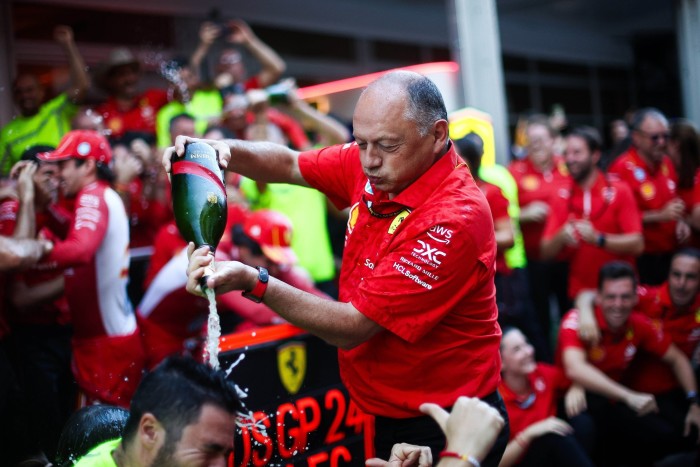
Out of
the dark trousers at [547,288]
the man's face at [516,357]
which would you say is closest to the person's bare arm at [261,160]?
the man's face at [516,357]

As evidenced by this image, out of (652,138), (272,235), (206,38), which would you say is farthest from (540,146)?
(272,235)

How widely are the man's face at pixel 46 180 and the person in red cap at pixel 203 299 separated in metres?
0.74

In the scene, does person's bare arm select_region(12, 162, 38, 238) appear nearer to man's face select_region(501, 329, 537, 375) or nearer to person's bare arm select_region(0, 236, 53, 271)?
person's bare arm select_region(0, 236, 53, 271)

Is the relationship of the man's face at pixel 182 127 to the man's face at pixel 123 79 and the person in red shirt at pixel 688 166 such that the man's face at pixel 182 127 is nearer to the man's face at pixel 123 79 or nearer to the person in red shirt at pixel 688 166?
the man's face at pixel 123 79

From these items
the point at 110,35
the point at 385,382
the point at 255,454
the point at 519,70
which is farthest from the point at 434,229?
the point at 519,70

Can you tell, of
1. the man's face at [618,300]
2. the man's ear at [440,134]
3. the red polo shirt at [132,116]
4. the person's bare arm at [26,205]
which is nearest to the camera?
the man's ear at [440,134]

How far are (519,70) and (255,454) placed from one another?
41.5 ft

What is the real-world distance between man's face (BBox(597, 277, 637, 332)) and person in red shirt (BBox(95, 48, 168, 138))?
3.50 m

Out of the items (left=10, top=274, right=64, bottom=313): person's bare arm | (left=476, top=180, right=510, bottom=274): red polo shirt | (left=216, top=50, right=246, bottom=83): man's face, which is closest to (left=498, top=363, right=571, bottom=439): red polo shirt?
(left=476, top=180, right=510, bottom=274): red polo shirt

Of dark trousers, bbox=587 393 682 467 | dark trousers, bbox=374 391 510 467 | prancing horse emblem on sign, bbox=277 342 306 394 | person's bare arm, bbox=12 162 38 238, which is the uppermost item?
person's bare arm, bbox=12 162 38 238

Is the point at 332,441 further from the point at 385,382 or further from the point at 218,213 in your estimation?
the point at 218,213

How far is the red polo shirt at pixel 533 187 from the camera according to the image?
7.13m

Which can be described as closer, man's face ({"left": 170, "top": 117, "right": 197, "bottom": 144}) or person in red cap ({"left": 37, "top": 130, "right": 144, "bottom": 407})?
person in red cap ({"left": 37, "top": 130, "right": 144, "bottom": 407})

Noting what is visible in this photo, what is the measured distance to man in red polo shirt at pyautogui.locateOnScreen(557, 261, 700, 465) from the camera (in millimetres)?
5168
